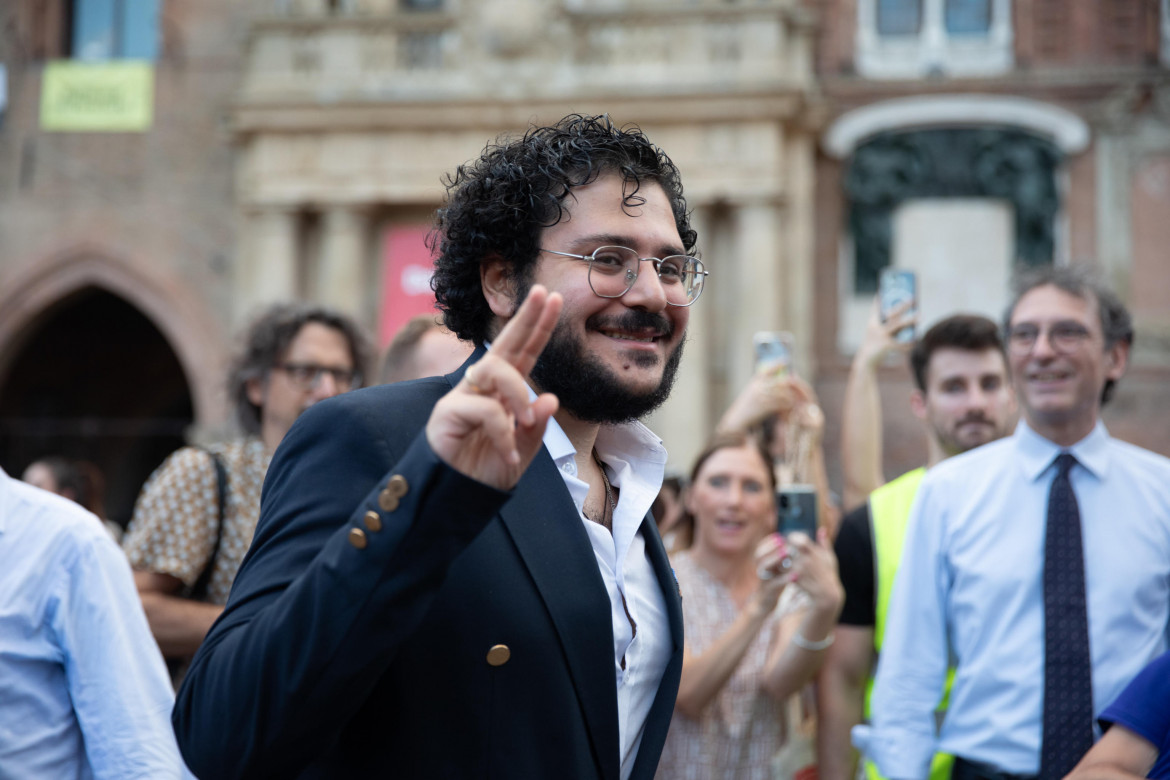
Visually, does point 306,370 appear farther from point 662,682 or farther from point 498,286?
point 662,682

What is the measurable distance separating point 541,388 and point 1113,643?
1868mm

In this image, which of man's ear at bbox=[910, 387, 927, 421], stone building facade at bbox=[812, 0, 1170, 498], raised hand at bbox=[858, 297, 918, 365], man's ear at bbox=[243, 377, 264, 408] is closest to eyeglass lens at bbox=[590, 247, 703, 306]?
man's ear at bbox=[243, 377, 264, 408]

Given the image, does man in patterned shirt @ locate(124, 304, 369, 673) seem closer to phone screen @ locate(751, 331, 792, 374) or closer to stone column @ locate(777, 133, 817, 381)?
phone screen @ locate(751, 331, 792, 374)

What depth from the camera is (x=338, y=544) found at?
125 centimetres

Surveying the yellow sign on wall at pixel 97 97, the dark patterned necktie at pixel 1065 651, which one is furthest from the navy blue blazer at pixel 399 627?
the yellow sign on wall at pixel 97 97

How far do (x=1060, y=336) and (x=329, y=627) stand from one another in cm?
245

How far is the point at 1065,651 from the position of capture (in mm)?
2777

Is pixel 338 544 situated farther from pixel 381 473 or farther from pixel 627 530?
pixel 627 530

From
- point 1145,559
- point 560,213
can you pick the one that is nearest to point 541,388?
point 560,213

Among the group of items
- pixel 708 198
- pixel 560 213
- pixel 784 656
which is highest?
pixel 708 198

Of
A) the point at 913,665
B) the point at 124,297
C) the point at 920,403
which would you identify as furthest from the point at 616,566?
the point at 124,297

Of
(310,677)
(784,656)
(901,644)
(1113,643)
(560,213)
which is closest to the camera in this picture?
(310,677)

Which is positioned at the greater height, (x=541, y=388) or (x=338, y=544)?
(x=541, y=388)

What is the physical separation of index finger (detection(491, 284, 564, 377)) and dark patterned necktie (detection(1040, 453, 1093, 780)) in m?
2.05
